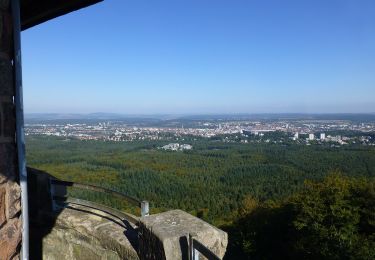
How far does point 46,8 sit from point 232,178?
62.9 metres

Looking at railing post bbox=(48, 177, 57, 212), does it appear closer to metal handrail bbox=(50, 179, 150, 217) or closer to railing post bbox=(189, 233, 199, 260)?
metal handrail bbox=(50, 179, 150, 217)

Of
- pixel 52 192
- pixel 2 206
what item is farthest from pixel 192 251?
pixel 52 192

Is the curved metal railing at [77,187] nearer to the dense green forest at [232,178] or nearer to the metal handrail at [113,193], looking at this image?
the metal handrail at [113,193]

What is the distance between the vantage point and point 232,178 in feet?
209

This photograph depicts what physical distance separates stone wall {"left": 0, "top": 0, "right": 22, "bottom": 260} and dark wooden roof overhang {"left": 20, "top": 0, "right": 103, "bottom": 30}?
1.01 ft

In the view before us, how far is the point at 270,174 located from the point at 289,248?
39.0 meters

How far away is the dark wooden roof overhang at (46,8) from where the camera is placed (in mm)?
1999

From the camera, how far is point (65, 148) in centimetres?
8538

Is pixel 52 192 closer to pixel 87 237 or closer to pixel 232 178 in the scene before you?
pixel 87 237

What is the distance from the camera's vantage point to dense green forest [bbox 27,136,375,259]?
2642cm

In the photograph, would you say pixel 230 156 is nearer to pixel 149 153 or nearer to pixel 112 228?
pixel 149 153

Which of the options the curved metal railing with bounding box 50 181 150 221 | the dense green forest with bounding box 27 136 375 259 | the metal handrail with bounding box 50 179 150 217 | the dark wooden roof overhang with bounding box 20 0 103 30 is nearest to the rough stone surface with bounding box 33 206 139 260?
the curved metal railing with bounding box 50 181 150 221

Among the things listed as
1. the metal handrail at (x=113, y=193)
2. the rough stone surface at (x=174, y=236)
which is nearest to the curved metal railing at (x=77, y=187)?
the metal handrail at (x=113, y=193)

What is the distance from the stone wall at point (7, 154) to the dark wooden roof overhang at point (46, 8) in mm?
308
